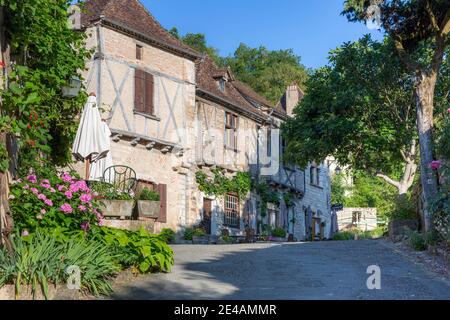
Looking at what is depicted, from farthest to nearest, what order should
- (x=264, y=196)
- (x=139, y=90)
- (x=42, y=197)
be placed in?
(x=264, y=196), (x=139, y=90), (x=42, y=197)

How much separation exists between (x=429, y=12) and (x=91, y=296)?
10618 millimetres

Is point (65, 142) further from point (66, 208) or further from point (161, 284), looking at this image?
point (161, 284)

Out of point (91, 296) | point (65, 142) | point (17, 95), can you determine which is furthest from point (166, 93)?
point (91, 296)

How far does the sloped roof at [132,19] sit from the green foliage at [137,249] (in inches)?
475

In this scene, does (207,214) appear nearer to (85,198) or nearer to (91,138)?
(91,138)

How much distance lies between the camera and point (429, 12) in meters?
15.6

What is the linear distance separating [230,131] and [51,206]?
1777 cm

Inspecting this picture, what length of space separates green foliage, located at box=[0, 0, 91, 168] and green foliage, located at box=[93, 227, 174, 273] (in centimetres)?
168

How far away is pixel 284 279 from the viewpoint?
10.1 metres

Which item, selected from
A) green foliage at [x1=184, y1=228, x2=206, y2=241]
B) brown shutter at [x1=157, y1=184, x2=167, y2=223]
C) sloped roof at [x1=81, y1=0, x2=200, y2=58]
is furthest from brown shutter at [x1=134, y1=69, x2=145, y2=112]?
green foliage at [x1=184, y1=228, x2=206, y2=241]

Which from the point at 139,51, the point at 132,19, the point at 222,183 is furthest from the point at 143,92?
the point at 222,183

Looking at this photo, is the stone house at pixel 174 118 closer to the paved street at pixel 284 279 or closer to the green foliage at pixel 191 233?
the green foliage at pixel 191 233

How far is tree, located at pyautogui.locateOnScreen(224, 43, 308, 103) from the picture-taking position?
1857 inches

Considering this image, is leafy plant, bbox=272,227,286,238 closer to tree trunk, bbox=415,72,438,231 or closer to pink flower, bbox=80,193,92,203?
tree trunk, bbox=415,72,438,231
